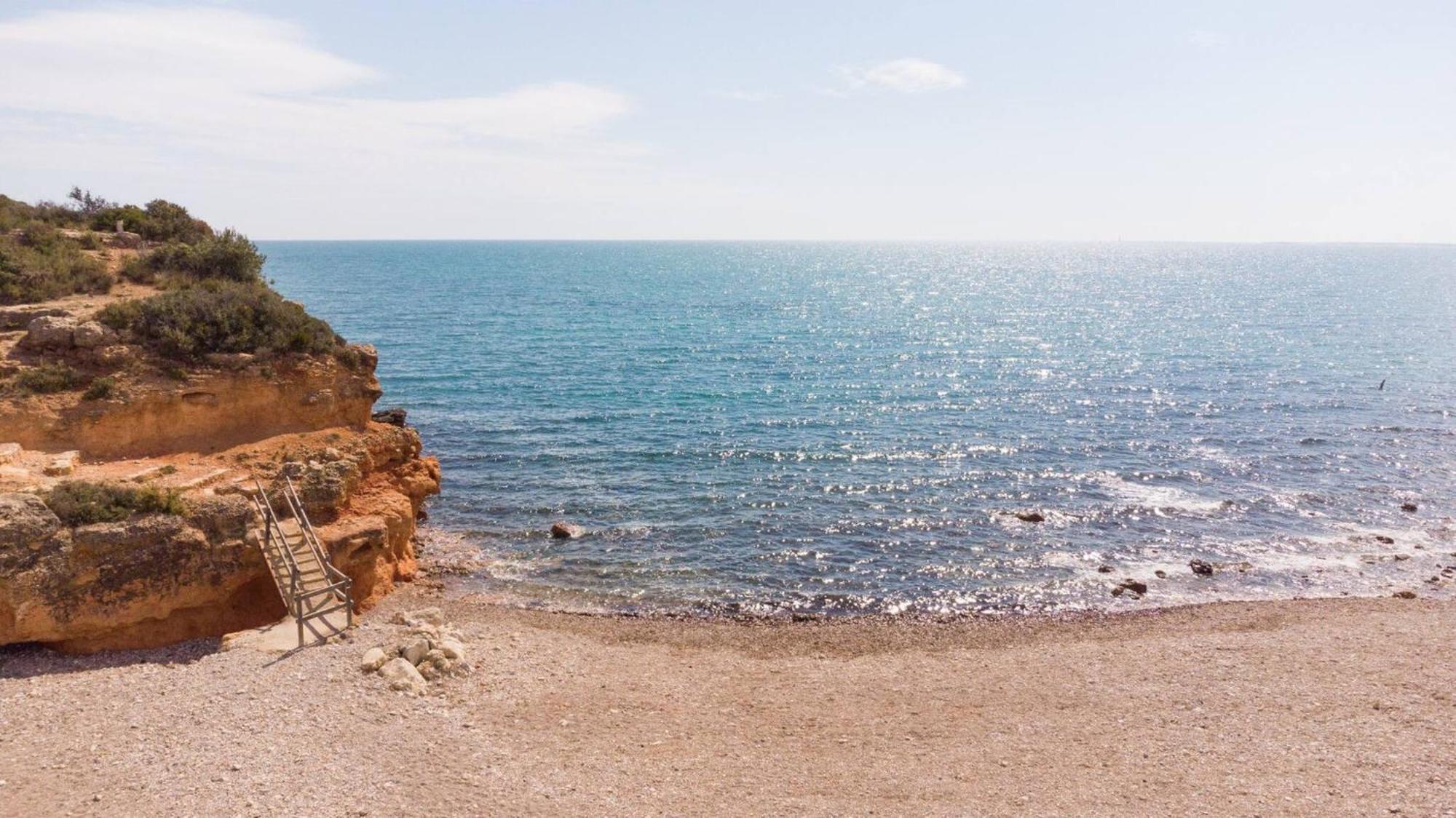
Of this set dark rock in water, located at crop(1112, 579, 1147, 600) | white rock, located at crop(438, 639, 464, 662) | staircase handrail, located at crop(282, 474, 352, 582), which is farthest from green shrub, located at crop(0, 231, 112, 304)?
dark rock in water, located at crop(1112, 579, 1147, 600)

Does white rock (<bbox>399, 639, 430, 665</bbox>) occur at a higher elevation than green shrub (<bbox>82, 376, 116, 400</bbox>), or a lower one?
lower

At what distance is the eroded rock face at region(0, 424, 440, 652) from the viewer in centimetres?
1889

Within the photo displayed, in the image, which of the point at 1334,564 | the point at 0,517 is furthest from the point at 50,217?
the point at 1334,564

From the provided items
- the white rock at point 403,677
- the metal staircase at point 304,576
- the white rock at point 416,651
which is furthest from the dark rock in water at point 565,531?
the white rock at point 403,677

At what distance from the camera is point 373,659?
64.1ft

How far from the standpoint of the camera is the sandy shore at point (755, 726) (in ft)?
51.3

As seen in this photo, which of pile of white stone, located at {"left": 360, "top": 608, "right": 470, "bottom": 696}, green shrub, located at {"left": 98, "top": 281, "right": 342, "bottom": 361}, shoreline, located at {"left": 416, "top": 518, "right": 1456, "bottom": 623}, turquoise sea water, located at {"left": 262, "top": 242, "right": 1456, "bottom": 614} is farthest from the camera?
turquoise sea water, located at {"left": 262, "top": 242, "right": 1456, "bottom": 614}

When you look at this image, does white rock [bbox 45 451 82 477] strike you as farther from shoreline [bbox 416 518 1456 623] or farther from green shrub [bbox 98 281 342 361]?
shoreline [bbox 416 518 1456 623]

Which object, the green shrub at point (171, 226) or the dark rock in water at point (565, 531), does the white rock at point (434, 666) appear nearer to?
the dark rock in water at point (565, 531)

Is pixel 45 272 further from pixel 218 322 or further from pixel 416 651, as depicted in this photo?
pixel 416 651

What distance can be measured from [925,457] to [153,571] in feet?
109

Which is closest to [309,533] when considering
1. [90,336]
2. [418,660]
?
[418,660]

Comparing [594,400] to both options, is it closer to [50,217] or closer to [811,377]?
[811,377]

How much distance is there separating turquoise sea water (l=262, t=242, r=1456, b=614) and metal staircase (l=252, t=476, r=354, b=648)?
263 inches
